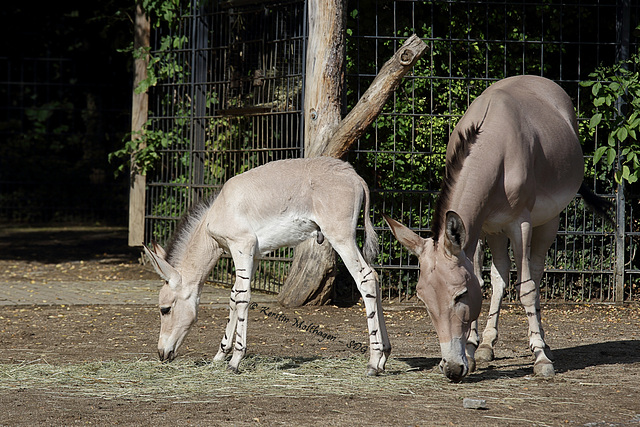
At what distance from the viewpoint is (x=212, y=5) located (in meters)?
10.7

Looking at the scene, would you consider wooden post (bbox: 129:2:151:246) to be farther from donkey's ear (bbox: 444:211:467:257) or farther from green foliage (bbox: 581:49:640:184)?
donkey's ear (bbox: 444:211:467:257)

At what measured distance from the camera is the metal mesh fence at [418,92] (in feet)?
31.3

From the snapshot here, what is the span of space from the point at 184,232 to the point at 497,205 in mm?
2406

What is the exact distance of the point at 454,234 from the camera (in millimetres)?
5133

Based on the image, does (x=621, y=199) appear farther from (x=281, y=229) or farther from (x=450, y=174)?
(x=281, y=229)

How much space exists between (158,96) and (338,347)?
18.7 feet

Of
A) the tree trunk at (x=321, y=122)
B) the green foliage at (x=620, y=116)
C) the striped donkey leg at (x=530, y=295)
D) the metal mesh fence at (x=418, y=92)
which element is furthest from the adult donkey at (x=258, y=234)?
the green foliage at (x=620, y=116)

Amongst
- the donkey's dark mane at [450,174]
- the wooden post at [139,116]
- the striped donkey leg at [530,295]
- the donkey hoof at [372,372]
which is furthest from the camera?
the wooden post at [139,116]

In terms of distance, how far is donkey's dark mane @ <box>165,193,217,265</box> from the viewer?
21.3 feet

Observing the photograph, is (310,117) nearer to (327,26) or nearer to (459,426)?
(327,26)

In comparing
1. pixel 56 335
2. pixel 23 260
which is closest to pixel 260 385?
pixel 56 335

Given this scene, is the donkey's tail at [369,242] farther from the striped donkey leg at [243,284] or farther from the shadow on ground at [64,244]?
the shadow on ground at [64,244]

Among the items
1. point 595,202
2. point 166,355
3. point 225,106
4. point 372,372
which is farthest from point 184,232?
point 225,106

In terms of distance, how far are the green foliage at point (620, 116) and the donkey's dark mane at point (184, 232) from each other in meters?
4.82
